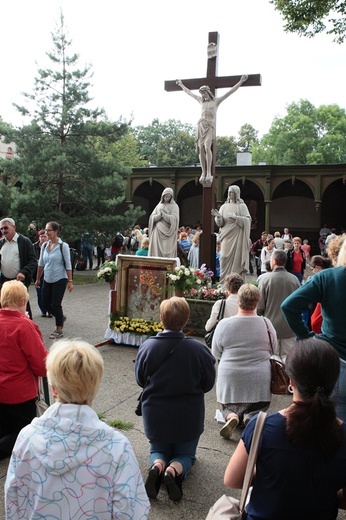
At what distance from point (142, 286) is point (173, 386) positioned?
4208mm

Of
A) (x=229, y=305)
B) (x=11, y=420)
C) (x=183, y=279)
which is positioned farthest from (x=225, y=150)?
(x=11, y=420)

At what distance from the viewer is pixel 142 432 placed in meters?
4.38

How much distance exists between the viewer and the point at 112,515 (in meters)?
1.87

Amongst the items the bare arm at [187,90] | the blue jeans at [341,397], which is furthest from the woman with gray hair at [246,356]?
the bare arm at [187,90]

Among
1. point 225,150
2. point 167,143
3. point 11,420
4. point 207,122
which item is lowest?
point 11,420

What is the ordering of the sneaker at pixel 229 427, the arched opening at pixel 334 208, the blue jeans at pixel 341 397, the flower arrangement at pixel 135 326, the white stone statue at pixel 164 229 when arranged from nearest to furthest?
1. the blue jeans at pixel 341 397
2. the sneaker at pixel 229 427
3. the flower arrangement at pixel 135 326
4. the white stone statue at pixel 164 229
5. the arched opening at pixel 334 208

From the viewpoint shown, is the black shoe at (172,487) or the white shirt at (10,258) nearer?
the black shoe at (172,487)

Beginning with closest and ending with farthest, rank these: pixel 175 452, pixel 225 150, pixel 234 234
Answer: pixel 175 452, pixel 234 234, pixel 225 150

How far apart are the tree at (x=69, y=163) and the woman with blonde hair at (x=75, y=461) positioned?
13655mm

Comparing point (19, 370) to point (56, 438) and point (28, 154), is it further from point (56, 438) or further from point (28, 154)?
point (28, 154)

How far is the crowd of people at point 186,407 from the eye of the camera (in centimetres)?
185

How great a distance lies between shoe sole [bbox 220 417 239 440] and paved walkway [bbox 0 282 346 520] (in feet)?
0.30

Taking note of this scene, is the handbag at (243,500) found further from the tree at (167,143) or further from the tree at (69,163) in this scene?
the tree at (167,143)

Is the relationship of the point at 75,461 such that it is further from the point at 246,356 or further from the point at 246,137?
the point at 246,137
